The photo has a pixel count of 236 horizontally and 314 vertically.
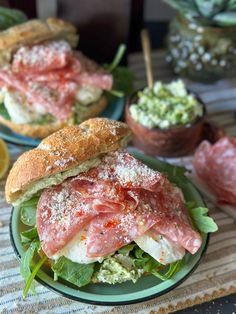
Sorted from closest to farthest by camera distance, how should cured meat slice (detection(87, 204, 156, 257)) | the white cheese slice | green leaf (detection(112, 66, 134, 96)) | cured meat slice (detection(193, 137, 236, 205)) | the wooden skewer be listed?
cured meat slice (detection(87, 204, 156, 257)), cured meat slice (detection(193, 137, 236, 205)), the white cheese slice, the wooden skewer, green leaf (detection(112, 66, 134, 96))

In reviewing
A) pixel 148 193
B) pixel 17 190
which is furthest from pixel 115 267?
pixel 17 190

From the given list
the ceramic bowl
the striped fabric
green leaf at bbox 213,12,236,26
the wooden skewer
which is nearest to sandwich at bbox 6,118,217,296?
the striped fabric

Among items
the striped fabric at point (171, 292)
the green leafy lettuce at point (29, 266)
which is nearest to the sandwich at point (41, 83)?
the striped fabric at point (171, 292)

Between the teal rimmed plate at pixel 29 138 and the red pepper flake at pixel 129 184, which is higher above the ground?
the red pepper flake at pixel 129 184

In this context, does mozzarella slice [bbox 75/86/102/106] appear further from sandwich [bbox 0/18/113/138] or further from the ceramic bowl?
the ceramic bowl

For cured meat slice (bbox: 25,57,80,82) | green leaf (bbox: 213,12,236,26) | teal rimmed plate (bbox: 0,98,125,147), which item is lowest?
teal rimmed plate (bbox: 0,98,125,147)

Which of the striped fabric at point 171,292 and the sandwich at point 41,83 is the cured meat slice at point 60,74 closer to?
the sandwich at point 41,83

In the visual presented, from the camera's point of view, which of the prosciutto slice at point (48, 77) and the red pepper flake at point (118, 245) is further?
the prosciutto slice at point (48, 77)
